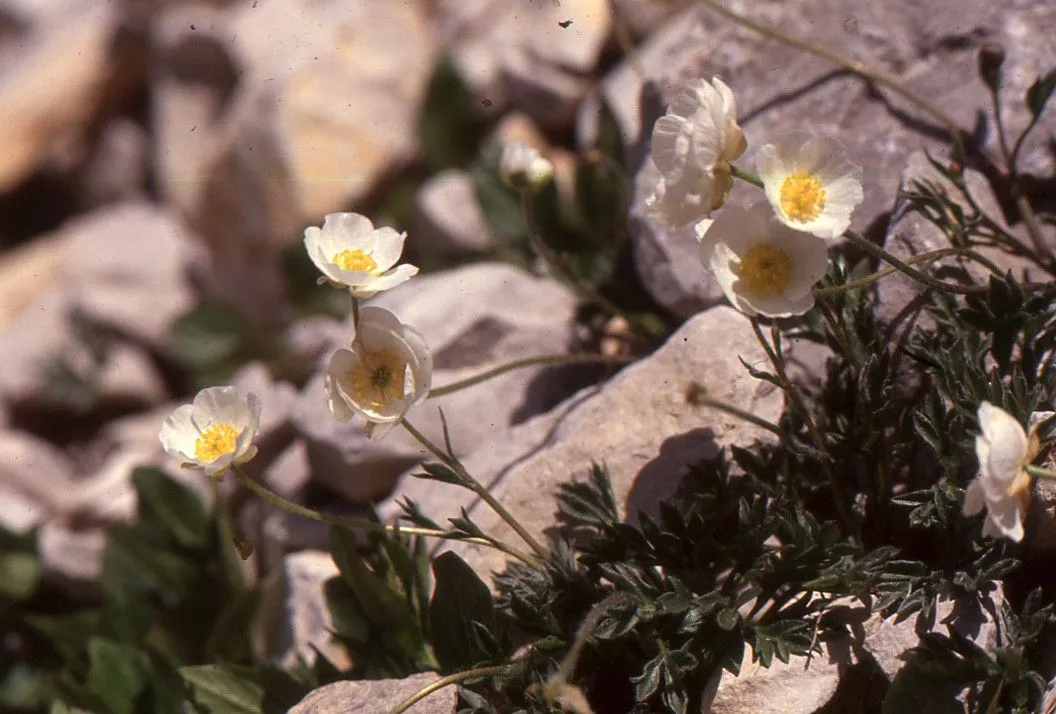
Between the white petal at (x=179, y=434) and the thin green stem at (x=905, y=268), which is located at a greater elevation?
the thin green stem at (x=905, y=268)

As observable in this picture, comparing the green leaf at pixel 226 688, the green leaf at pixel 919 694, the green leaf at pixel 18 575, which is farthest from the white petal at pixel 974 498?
the green leaf at pixel 18 575

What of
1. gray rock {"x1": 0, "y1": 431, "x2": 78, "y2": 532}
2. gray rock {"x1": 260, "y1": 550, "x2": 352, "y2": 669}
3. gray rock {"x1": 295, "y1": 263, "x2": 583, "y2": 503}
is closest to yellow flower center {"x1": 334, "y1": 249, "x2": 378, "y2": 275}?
gray rock {"x1": 295, "y1": 263, "x2": 583, "y2": 503}

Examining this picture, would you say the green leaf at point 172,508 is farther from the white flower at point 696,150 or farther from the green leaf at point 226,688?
the white flower at point 696,150

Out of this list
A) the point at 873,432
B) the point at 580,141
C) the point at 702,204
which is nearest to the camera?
the point at 702,204

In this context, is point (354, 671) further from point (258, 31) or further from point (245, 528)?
point (258, 31)

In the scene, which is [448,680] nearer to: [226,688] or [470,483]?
[470,483]

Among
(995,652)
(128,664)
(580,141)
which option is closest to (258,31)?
(580,141)

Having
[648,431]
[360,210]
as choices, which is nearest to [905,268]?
[648,431]
